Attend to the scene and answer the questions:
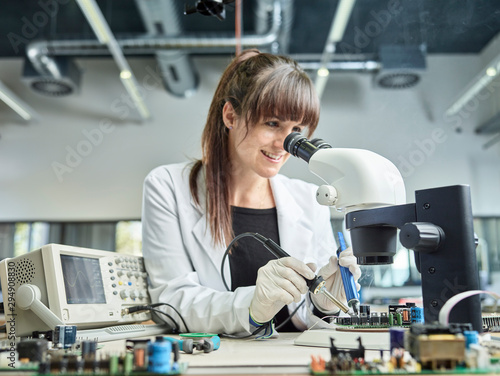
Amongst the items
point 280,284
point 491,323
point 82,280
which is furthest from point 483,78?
point 82,280

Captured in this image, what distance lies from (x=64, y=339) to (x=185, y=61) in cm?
487

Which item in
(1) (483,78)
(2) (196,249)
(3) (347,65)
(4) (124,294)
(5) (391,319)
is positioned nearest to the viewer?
(5) (391,319)

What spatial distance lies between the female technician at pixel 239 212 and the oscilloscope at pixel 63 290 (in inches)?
4.5

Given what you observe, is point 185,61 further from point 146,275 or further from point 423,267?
point 423,267

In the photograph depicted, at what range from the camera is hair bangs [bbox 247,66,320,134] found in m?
1.18

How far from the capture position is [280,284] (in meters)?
0.93

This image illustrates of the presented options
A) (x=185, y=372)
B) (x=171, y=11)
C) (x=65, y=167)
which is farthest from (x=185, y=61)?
(x=185, y=372)

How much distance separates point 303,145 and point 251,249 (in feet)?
1.67

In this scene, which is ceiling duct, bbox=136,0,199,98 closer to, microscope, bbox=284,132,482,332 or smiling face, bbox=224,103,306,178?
smiling face, bbox=224,103,306,178

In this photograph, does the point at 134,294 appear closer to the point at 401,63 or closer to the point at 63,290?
the point at 63,290

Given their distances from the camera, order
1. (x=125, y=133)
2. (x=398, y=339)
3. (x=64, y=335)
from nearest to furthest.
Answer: (x=398, y=339)
(x=64, y=335)
(x=125, y=133)

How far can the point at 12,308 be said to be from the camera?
3.22 ft

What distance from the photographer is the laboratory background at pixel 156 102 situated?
4.98m

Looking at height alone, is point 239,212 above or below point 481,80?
below
